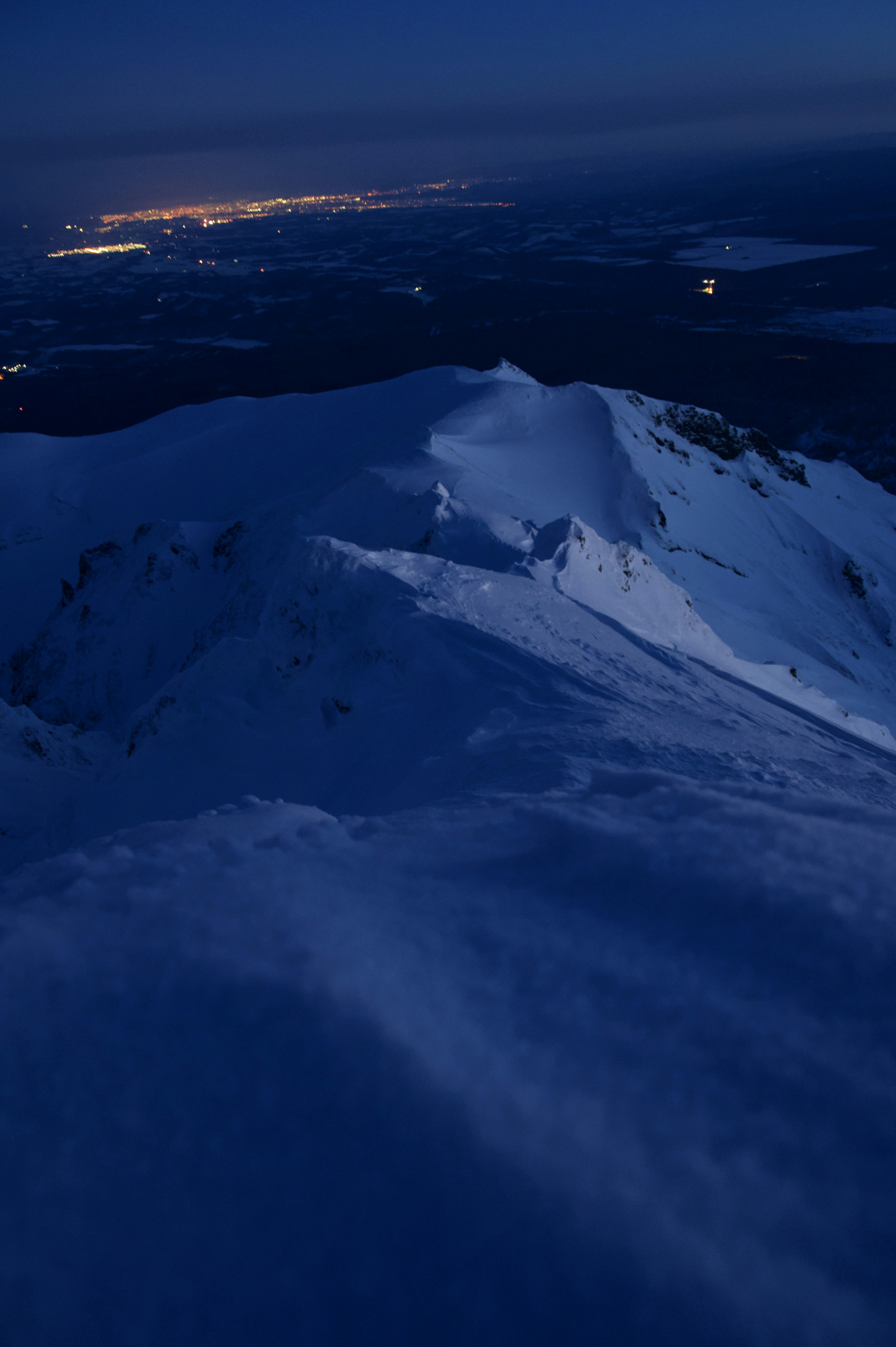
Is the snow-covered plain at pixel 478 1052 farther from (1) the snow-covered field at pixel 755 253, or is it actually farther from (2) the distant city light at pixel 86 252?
(2) the distant city light at pixel 86 252

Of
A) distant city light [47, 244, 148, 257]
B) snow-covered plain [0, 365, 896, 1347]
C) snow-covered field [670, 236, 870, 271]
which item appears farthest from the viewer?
distant city light [47, 244, 148, 257]

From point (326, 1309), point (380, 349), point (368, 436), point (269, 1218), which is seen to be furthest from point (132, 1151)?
point (380, 349)

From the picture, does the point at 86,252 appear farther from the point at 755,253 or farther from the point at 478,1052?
the point at 478,1052

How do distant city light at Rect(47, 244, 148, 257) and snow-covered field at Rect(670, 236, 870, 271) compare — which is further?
distant city light at Rect(47, 244, 148, 257)

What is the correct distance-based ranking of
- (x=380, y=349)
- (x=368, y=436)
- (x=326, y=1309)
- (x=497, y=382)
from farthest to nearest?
(x=380, y=349) → (x=497, y=382) → (x=368, y=436) → (x=326, y=1309)

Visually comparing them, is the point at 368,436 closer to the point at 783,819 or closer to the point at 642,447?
the point at 642,447

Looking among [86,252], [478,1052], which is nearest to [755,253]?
[478,1052]

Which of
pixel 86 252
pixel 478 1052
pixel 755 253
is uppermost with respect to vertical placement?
pixel 86 252

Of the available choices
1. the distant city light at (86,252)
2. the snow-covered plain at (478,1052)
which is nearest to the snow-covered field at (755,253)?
the snow-covered plain at (478,1052)

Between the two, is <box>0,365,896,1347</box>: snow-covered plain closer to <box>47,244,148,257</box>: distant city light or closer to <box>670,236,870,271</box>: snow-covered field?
<box>670,236,870,271</box>: snow-covered field

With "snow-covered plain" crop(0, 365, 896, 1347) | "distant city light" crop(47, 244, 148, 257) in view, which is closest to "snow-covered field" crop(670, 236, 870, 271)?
"snow-covered plain" crop(0, 365, 896, 1347)

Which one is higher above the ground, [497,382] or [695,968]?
[497,382]
